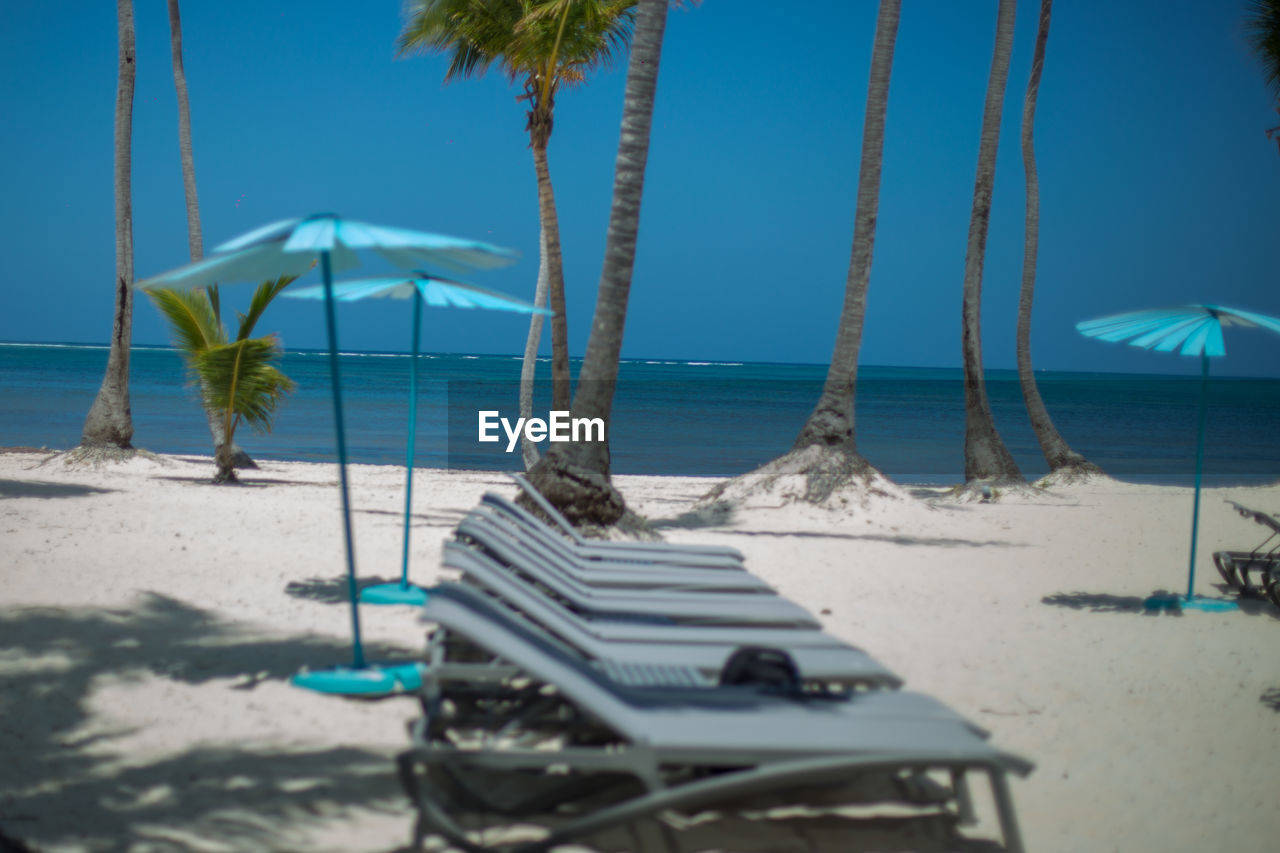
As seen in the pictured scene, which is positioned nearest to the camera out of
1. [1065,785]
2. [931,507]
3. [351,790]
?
[351,790]

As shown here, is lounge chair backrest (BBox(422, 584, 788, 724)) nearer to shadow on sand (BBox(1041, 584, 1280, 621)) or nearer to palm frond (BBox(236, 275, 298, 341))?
shadow on sand (BBox(1041, 584, 1280, 621))

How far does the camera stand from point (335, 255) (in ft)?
13.6

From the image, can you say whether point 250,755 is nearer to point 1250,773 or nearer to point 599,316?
point 1250,773

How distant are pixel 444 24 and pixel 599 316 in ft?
21.4

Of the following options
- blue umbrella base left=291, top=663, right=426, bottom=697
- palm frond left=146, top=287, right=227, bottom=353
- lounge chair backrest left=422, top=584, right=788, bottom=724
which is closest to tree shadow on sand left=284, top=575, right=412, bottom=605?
blue umbrella base left=291, top=663, right=426, bottom=697

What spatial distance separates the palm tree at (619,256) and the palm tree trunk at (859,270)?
3.45 m

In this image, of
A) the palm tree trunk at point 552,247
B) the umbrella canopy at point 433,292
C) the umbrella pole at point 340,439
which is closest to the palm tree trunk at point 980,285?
the palm tree trunk at point 552,247

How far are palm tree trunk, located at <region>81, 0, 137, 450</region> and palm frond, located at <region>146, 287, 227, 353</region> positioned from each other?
1.62 meters

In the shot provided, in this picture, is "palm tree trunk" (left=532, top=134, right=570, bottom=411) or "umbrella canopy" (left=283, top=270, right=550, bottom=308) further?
"palm tree trunk" (left=532, top=134, right=570, bottom=411)

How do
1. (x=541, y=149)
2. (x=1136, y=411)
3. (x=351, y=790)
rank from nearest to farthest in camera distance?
(x=351, y=790) → (x=541, y=149) → (x=1136, y=411)

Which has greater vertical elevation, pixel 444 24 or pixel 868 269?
pixel 444 24

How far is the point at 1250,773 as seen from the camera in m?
3.36

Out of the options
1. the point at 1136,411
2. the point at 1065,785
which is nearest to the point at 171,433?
the point at 1065,785

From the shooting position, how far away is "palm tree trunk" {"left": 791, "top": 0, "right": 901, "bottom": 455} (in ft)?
33.2
